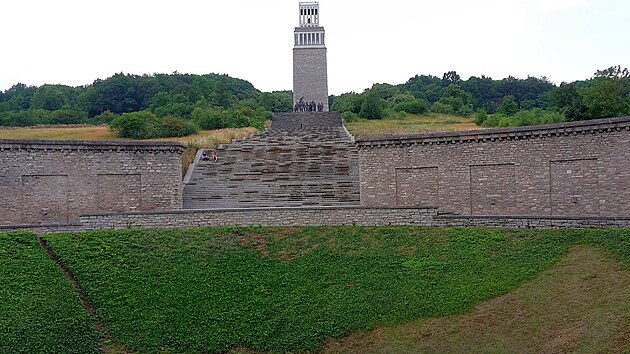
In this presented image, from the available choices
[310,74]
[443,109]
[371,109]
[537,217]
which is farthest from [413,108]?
[537,217]

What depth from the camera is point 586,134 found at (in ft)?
75.7

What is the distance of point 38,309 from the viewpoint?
53.0 feet

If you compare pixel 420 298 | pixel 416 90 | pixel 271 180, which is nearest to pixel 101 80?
pixel 416 90

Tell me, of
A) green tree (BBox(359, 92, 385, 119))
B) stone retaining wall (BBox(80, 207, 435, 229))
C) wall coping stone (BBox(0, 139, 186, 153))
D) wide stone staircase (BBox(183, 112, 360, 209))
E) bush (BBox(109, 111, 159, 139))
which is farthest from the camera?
green tree (BBox(359, 92, 385, 119))

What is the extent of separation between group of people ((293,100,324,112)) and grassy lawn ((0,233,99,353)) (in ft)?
170

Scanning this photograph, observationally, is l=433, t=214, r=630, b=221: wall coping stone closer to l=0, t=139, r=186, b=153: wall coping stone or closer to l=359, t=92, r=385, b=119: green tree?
l=0, t=139, r=186, b=153: wall coping stone

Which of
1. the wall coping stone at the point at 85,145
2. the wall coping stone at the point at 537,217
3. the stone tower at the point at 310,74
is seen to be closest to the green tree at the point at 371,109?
the stone tower at the point at 310,74

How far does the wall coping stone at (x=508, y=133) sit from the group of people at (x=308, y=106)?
43.8 meters

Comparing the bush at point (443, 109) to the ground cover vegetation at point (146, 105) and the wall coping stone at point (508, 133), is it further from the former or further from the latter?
the wall coping stone at point (508, 133)

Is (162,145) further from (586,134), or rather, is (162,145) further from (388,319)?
(586,134)

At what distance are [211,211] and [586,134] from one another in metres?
12.1

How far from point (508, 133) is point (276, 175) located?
10597 mm

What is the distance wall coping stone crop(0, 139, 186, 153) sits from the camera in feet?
78.4

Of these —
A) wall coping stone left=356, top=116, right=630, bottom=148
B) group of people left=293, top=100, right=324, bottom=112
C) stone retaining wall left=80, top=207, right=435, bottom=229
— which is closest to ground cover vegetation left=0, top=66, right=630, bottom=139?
group of people left=293, top=100, right=324, bottom=112
